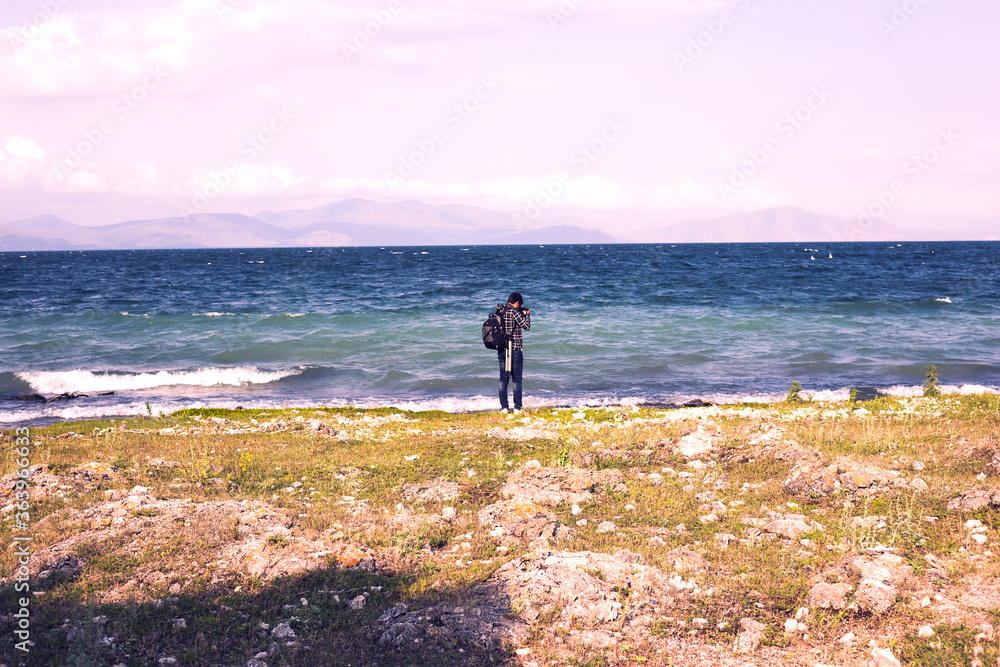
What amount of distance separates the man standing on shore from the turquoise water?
3.10m

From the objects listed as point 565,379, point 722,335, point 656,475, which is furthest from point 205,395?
point 722,335

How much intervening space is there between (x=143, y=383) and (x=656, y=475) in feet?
64.1

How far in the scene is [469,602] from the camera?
5.67m

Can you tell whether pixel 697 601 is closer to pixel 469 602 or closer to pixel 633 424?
pixel 469 602

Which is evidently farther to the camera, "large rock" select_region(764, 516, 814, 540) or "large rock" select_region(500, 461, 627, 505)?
"large rock" select_region(500, 461, 627, 505)

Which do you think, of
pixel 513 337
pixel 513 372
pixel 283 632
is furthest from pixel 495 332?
pixel 283 632

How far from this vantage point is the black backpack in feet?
47.9

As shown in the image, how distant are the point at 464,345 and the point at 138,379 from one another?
510 inches

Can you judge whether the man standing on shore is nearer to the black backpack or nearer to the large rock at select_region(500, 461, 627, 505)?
the black backpack

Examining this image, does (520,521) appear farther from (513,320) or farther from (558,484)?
(513,320)

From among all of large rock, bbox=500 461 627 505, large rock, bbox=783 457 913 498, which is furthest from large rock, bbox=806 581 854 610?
large rock, bbox=500 461 627 505

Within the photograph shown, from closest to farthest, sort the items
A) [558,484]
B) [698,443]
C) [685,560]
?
[685,560]
[558,484]
[698,443]

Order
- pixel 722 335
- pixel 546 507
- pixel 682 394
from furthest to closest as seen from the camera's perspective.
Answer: pixel 722 335, pixel 682 394, pixel 546 507

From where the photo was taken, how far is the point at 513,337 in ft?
48.1
